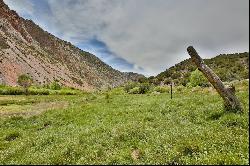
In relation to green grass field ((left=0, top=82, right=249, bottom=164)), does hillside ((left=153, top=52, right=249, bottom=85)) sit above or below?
above

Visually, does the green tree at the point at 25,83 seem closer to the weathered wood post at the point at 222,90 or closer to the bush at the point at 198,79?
the bush at the point at 198,79

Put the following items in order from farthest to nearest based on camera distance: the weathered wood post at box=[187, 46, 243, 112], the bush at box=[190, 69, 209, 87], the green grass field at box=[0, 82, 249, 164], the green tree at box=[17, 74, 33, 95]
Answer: the green tree at box=[17, 74, 33, 95]
the bush at box=[190, 69, 209, 87]
the weathered wood post at box=[187, 46, 243, 112]
the green grass field at box=[0, 82, 249, 164]

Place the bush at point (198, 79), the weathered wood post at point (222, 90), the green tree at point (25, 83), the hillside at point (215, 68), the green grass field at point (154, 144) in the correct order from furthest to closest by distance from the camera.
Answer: the hillside at point (215, 68) < the green tree at point (25, 83) < the bush at point (198, 79) < the weathered wood post at point (222, 90) < the green grass field at point (154, 144)

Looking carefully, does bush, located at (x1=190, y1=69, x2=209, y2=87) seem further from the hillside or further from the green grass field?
the green grass field

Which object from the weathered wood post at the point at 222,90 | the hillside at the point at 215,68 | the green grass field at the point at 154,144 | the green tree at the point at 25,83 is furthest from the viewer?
the hillside at the point at 215,68

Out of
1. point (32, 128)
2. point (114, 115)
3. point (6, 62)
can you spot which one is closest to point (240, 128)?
point (114, 115)

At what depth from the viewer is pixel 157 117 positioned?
26156 mm

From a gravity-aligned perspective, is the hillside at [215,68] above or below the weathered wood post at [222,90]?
above

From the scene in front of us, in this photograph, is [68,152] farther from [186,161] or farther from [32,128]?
[32,128]

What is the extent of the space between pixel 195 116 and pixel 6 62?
153782 mm

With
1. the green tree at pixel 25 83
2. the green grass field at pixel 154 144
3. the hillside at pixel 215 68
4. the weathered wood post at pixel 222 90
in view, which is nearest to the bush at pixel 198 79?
the hillside at pixel 215 68

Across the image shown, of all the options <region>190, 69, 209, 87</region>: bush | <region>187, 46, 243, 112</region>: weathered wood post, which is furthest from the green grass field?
<region>190, 69, 209, 87</region>: bush

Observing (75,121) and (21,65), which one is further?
(21,65)

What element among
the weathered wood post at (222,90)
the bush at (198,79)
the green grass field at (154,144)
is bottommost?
the green grass field at (154,144)
